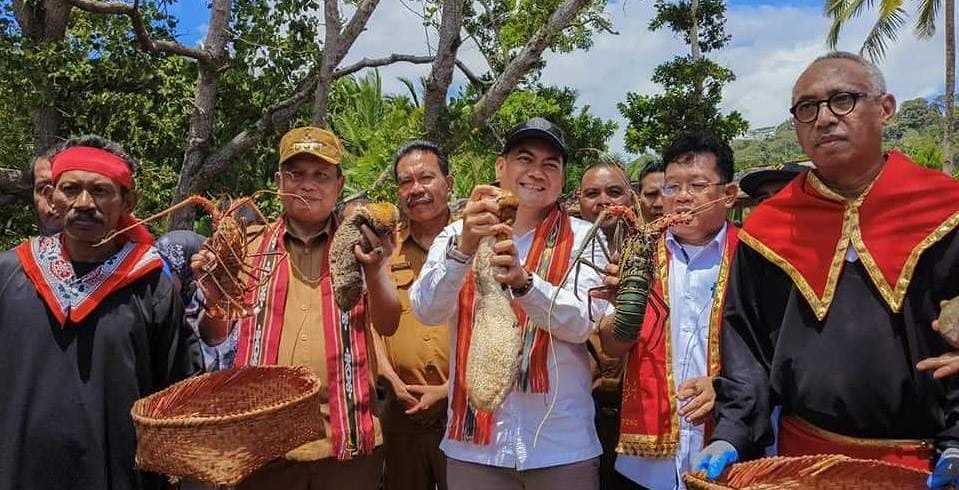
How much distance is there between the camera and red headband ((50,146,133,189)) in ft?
9.46

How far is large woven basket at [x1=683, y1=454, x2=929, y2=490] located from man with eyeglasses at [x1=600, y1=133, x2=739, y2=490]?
60cm

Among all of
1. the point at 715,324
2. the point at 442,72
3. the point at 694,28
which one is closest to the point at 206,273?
the point at 715,324

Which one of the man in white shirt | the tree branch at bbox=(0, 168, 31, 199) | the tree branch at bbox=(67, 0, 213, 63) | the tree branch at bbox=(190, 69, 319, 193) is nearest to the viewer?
the man in white shirt

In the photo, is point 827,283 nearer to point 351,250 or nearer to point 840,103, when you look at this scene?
point 840,103

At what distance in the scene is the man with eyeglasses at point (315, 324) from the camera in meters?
3.03

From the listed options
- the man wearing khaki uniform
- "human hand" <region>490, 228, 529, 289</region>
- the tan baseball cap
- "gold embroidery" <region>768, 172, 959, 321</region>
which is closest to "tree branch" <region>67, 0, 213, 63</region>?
the man wearing khaki uniform

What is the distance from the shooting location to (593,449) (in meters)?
2.90

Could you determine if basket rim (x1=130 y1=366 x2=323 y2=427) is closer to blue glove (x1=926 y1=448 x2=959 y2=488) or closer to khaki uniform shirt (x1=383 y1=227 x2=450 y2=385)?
khaki uniform shirt (x1=383 y1=227 x2=450 y2=385)

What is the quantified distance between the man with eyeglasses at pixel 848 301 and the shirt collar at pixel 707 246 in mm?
605

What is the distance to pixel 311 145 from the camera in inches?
127

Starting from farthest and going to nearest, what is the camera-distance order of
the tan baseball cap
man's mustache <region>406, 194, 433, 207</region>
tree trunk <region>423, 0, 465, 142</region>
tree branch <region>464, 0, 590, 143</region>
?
tree branch <region>464, 0, 590, 143</region> → tree trunk <region>423, 0, 465, 142</region> → man's mustache <region>406, 194, 433, 207</region> → the tan baseball cap

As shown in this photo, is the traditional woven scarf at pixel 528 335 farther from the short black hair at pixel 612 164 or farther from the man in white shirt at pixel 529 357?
the short black hair at pixel 612 164

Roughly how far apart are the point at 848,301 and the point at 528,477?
1.28 meters

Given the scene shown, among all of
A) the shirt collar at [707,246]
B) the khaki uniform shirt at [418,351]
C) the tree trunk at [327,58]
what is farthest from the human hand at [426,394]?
the tree trunk at [327,58]
